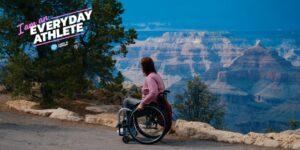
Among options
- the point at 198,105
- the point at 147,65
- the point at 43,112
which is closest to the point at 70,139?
the point at 147,65

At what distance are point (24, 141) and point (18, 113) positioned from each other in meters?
6.03

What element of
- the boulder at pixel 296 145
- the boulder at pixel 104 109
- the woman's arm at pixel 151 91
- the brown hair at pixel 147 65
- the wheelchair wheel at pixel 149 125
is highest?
the brown hair at pixel 147 65

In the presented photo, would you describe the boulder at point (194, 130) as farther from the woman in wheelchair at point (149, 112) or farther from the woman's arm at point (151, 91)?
the woman's arm at point (151, 91)

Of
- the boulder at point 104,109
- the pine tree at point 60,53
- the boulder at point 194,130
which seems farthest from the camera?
the pine tree at point 60,53

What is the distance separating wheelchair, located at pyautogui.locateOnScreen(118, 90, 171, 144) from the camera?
12.0 metres

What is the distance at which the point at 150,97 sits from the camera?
1189 cm

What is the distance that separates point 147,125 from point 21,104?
894 cm

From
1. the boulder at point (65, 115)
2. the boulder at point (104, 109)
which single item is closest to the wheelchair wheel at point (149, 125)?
the boulder at point (65, 115)

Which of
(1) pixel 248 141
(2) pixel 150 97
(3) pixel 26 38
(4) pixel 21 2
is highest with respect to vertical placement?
(4) pixel 21 2

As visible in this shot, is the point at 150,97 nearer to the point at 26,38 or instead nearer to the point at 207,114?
the point at 26,38

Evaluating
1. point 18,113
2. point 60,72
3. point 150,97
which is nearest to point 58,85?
point 60,72

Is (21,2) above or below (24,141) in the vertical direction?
above

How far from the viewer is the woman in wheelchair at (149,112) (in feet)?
39.3

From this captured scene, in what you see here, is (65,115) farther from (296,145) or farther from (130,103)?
(296,145)
